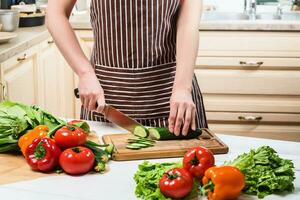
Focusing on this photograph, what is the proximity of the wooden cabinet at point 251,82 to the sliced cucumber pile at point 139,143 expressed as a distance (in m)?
1.70

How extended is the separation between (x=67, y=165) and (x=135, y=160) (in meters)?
0.20

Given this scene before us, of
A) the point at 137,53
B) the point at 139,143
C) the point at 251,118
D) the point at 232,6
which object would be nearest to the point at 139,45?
the point at 137,53

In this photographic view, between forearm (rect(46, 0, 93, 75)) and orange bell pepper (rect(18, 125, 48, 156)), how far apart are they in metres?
0.26

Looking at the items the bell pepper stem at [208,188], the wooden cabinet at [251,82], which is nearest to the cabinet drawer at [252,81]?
the wooden cabinet at [251,82]

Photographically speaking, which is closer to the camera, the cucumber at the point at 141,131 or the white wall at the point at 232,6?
the cucumber at the point at 141,131

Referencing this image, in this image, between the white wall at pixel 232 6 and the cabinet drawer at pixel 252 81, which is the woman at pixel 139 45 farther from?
the white wall at pixel 232 6

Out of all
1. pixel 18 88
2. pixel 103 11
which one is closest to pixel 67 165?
pixel 103 11

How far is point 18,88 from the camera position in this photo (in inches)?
105

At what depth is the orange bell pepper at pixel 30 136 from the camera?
4.52ft

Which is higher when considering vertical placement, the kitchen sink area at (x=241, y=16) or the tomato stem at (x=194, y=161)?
the kitchen sink area at (x=241, y=16)

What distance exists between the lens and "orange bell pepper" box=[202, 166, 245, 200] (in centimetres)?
113

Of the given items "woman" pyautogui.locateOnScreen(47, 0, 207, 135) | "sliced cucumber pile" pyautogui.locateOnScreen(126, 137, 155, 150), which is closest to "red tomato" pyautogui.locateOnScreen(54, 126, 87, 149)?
"sliced cucumber pile" pyautogui.locateOnScreen(126, 137, 155, 150)

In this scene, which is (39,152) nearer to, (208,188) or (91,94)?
(91,94)

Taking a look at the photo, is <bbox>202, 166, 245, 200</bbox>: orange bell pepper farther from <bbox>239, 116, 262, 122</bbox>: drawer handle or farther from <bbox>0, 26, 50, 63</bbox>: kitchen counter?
<bbox>239, 116, 262, 122</bbox>: drawer handle
